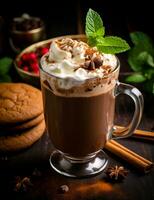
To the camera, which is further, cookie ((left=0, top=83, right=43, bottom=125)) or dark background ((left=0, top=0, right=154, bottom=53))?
dark background ((left=0, top=0, right=154, bottom=53))

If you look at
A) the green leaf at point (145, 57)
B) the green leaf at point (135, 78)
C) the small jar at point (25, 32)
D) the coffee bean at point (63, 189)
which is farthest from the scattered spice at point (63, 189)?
the small jar at point (25, 32)

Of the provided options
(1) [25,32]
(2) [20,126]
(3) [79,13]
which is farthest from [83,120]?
(3) [79,13]

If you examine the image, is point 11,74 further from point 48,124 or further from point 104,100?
point 104,100

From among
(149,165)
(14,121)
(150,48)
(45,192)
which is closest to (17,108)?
(14,121)

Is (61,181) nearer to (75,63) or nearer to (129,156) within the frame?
(129,156)

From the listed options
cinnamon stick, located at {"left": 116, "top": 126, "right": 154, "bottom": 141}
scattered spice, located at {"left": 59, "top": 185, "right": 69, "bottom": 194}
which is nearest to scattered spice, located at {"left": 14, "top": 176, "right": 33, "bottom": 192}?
scattered spice, located at {"left": 59, "top": 185, "right": 69, "bottom": 194}

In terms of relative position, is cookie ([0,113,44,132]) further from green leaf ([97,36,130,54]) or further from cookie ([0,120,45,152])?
green leaf ([97,36,130,54])

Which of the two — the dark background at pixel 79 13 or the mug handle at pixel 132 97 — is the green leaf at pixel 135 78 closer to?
the mug handle at pixel 132 97
